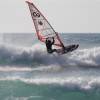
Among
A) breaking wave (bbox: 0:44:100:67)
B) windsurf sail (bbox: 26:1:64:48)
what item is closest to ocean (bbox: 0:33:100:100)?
breaking wave (bbox: 0:44:100:67)

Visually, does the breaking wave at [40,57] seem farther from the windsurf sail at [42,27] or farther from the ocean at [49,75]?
the windsurf sail at [42,27]

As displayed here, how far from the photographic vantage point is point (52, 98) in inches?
2080

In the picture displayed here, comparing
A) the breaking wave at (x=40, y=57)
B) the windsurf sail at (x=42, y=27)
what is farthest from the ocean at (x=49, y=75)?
the windsurf sail at (x=42, y=27)

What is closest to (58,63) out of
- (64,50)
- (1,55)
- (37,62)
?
(37,62)

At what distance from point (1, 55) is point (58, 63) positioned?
17.2 feet

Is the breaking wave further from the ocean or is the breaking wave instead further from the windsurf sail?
the windsurf sail

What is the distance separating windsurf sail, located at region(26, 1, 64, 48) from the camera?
1176 inches

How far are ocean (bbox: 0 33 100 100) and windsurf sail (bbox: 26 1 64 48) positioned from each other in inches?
745

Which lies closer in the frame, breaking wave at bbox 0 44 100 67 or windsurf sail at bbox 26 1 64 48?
windsurf sail at bbox 26 1 64 48

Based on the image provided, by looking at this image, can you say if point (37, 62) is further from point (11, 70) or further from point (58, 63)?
point (11, 70)

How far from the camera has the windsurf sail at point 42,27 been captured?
29.9 metres

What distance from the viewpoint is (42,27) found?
1196 inches

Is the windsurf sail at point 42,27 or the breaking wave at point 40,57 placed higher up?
the windsurf sail at point 42,27

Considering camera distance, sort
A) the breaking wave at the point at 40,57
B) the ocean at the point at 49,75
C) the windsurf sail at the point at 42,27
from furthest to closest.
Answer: the ocean at the point at 49,75, the breaking wave at the point at 40,57, the windsurf sail at the point at 42,27
